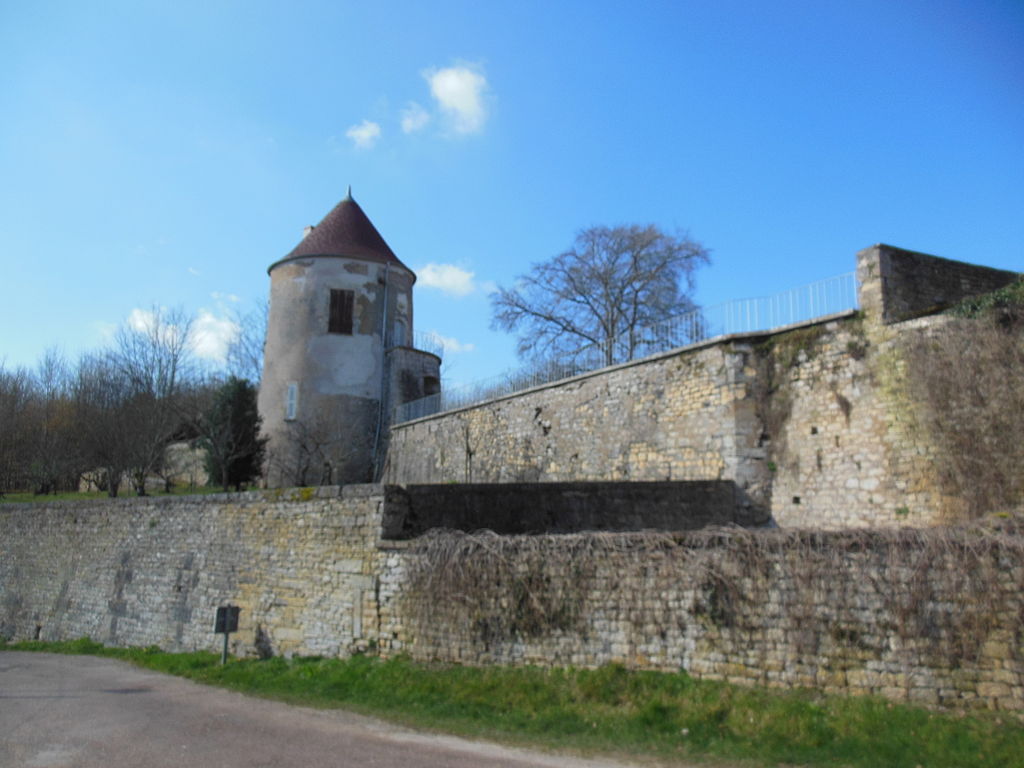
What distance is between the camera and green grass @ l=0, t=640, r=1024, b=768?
21.3 feet

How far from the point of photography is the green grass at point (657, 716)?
6492 mm

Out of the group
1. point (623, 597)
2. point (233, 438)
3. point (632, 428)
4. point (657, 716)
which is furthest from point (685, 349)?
point (233, 438)

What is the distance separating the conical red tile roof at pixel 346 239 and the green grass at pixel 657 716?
64.8 feet

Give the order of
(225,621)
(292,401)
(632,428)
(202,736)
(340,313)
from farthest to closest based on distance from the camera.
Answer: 1. (340,313)
2. (292,401)
3. (632,428)
4. (225,621)
5. (202,736)

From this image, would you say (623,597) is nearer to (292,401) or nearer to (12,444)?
(292,401)

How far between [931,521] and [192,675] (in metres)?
11.3

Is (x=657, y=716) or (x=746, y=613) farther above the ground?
(x=746, y=613)

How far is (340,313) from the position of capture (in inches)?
1092

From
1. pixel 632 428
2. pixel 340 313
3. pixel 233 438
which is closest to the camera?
pixel 632 428

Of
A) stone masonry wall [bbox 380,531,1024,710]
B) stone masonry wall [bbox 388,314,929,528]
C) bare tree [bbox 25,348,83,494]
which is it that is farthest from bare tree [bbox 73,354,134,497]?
stone masonry wall [bbox 380,531,1024,710]

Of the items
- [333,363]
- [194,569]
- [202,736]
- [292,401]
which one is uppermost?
[333,363]

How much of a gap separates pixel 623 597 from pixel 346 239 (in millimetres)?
22554

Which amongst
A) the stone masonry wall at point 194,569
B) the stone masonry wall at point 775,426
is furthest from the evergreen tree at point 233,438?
the stone masonry wall at point 775,426

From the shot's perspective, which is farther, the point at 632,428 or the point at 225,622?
the point at 632,428
